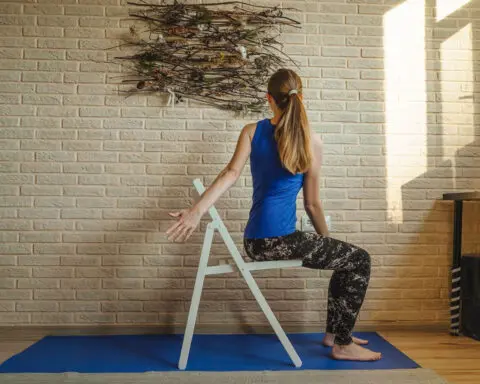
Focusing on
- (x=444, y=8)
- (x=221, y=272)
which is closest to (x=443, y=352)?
(x=221, y=272)

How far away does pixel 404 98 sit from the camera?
2.87 meters

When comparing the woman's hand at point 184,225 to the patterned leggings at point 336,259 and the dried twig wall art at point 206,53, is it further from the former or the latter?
the dried twig wall art at point 206,53

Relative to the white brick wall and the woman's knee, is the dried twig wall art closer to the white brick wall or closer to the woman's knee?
the white brick wall

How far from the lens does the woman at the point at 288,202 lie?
2.12 m

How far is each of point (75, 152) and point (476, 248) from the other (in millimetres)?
2531

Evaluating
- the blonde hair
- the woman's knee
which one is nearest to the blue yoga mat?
the woman's knee

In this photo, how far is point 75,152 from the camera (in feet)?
9.07

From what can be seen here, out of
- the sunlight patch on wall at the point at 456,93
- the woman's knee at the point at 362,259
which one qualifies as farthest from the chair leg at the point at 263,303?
the sunlight patch on wall at the point at 456,93

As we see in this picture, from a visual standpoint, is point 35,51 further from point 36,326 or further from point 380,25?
point 380,25

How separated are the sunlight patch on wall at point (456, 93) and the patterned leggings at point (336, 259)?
1.19 metres

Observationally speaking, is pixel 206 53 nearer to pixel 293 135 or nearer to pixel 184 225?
pixel 293 135

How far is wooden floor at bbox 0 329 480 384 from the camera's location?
2.05m

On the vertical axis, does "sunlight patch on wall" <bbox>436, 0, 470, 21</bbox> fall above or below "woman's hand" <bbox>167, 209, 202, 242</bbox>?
above

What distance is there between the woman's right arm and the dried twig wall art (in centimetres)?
63
